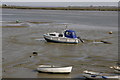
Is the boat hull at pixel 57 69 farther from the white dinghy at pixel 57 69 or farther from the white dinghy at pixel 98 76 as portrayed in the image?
the white dinghy at pixel 98 76

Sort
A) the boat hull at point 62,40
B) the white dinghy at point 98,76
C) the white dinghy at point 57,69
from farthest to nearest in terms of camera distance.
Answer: the boat hull at point 62,40 → the white dinghy at point 57,69 → the white dinghy at point 98,76

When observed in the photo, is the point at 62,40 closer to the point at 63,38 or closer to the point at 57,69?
the point at 63,38

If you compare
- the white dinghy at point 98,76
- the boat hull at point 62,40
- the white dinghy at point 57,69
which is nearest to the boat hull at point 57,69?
the white dinghy at point 57,69

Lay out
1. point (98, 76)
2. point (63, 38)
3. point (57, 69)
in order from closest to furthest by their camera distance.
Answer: point (98, 76) → point (57, 69) → point (63, 38)

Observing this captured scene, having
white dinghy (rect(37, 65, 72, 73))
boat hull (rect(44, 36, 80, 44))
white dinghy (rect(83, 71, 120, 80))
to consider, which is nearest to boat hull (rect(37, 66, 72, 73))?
white dinghy (rect(37, 65, 72, 73))

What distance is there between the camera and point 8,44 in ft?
113

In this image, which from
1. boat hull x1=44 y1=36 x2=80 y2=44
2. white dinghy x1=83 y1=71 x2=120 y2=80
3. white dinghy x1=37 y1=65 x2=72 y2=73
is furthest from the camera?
boat hull x1=44 y1=36 x2=80 y2=44

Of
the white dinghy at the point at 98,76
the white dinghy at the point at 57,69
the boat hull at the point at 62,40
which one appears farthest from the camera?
the boat hull at the point at 62,40

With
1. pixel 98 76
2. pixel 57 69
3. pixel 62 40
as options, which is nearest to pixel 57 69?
pixel 57 69

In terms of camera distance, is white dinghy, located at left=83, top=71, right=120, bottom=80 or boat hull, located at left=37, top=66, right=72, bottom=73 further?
boat hull, located at left=37, top=66, right=72, bottom=73

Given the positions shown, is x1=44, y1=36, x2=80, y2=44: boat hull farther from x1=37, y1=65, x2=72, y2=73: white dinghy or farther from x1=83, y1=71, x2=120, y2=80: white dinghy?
x1=83, y1=71, x2=120, y2=80: white dinghy

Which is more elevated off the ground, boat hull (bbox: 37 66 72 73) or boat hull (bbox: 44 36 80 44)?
boat hull (bbox: 44 36 80 44)

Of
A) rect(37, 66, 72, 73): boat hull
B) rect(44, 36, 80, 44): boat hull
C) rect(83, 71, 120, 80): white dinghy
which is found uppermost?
rect(44, 36, 80, 44): boat hull

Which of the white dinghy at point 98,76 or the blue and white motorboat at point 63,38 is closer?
the white dinghy at point 98,76
